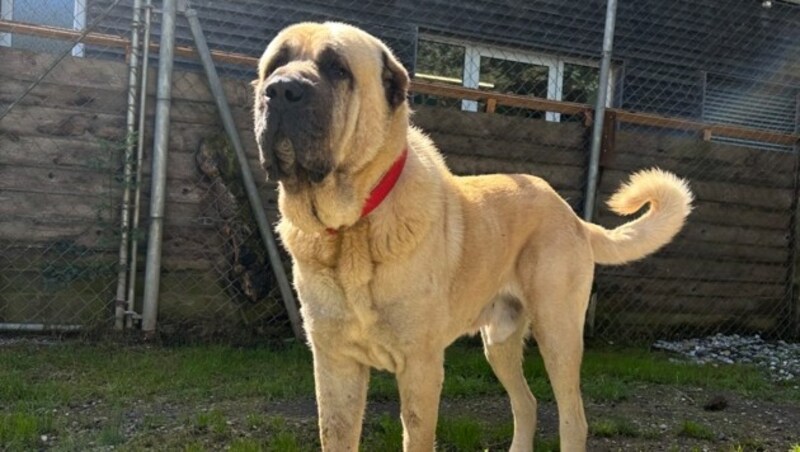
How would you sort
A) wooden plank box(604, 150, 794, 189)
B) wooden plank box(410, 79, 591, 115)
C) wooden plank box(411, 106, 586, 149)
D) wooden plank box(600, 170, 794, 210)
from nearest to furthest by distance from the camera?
1. wooden plank box(410, 79, 591, 115)
2. wooden plank box(411, 106, 586, 149)
3. wooden plank box(604, 150, 794, 189)
4. wooden plank box(600, 170, 794, 210)

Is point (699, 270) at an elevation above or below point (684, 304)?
above

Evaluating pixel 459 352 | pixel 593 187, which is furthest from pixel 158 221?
pixel 593 187

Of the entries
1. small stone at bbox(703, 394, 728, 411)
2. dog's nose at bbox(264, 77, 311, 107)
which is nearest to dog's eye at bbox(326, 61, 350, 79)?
dog's nose at bbox(264, 77, 311, 107)

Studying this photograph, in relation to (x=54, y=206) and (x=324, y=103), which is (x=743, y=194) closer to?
(x=324, y=103)

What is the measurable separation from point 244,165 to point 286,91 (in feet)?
9.52

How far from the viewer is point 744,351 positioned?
A: 6688 millimetres

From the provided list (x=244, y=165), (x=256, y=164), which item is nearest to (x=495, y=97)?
(x=256, y=164)

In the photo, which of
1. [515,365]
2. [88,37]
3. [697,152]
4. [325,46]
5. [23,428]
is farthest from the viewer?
[697,152]

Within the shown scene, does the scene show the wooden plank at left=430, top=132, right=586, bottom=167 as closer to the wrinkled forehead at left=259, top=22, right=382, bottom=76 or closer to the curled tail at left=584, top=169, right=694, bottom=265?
the curled tail at left=584, top=169, right=694, bottom=265

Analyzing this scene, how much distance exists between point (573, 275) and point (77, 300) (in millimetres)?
3537

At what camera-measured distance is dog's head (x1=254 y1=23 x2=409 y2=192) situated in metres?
2.29

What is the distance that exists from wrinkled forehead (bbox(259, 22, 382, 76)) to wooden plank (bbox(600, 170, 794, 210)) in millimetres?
5084

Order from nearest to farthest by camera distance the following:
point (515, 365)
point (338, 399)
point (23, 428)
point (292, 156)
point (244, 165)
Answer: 1. point (292, 156)
2. point (338, 399)
3. point (23, 428)
4. point (515, 365)
5. point (244, 165)

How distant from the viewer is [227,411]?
12.7 feet
